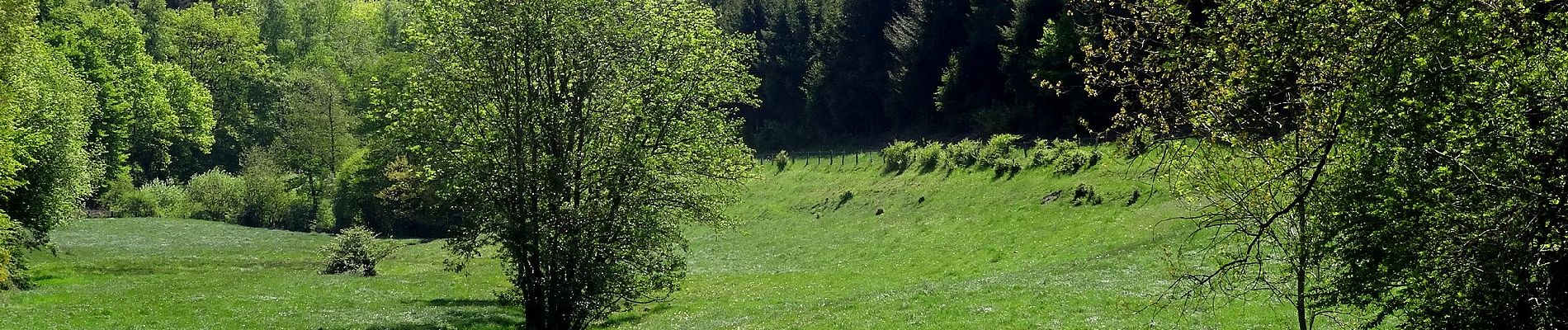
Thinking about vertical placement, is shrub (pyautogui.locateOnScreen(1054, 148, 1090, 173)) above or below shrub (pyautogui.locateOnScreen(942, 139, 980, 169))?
below

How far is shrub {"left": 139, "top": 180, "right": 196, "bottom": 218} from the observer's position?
8950cm

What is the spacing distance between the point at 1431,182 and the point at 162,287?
4368 centimetres

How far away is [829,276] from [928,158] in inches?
845

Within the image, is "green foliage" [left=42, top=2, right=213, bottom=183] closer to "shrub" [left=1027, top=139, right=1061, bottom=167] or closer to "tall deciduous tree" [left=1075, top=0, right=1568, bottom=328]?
"shrub" [left=1027, top=139, right=1061, bottom=167]

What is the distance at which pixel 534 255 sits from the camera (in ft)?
84.2

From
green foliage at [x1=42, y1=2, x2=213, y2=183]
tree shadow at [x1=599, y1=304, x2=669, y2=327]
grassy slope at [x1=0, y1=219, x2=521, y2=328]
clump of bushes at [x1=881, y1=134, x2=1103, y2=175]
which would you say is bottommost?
tree shadow at [x1=599, y1=304, x2=669, y2=327]

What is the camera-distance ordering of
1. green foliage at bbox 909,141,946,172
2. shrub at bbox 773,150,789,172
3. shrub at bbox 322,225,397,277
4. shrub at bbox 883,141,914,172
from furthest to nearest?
shrub at bbox 773,150,789,172
shrub at bbox 883,141,914,172
green foliage at bbox 909,141,946,172
shrub at bbox 322,225,397,277

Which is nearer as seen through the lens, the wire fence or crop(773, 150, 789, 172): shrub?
the wire fence

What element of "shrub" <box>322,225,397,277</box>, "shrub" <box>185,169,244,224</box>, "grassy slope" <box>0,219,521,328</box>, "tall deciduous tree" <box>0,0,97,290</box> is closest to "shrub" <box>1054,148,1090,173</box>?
"grassy slope" <box>0,219,521,328</box>

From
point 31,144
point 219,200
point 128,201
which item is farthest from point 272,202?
point 31,144

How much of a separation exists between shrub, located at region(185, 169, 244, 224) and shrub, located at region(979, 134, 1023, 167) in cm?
6251

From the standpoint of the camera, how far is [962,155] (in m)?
56.9

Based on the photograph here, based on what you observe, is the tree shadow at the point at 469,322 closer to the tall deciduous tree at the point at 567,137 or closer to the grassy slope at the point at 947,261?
the grassy slope at the point at 947,261

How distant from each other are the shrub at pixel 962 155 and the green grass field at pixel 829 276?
1170 millimetres
